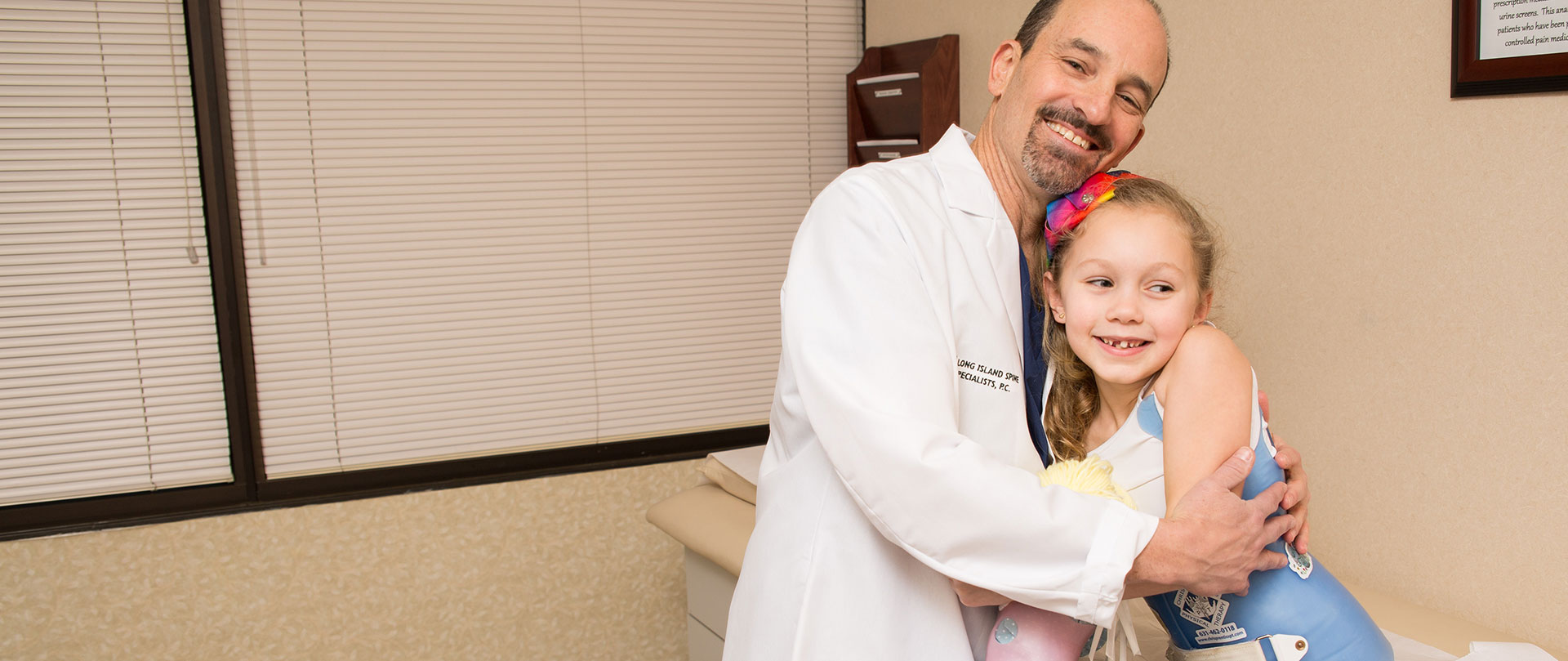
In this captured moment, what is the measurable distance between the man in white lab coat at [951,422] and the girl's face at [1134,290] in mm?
115

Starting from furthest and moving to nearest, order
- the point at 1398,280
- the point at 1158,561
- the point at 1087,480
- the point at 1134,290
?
the point at 1398,280
the point at 1134,290
the point at 1087,480
the point at 1158,561

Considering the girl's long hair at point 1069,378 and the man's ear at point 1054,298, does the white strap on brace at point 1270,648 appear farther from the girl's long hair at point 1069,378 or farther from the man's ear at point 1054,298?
the man's ear at point 1054,298

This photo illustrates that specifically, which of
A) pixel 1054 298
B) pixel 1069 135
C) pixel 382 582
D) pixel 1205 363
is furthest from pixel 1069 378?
pixel 382 582

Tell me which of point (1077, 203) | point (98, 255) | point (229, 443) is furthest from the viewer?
point (229, 443)

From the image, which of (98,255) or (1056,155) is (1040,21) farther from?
(98,255)

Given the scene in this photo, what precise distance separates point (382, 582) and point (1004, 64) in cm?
221

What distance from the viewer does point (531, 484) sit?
2932 mm

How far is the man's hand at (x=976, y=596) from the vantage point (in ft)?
4.10

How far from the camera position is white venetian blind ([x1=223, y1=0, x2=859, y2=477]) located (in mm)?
2646

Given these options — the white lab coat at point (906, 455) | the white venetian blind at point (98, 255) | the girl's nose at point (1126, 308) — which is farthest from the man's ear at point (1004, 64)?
the white venetian blind at point (98, 255)

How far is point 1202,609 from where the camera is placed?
1311 mm

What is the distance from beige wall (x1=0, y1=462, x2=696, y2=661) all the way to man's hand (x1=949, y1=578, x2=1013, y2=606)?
1.92m

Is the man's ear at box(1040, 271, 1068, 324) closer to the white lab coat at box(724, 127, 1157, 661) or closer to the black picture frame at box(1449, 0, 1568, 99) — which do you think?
the white lab coat at box(724, 127, 1157, 661)

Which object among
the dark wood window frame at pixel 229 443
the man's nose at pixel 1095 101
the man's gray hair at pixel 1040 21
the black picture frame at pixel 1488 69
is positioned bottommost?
the dark wood window frame at pixel 229 443
